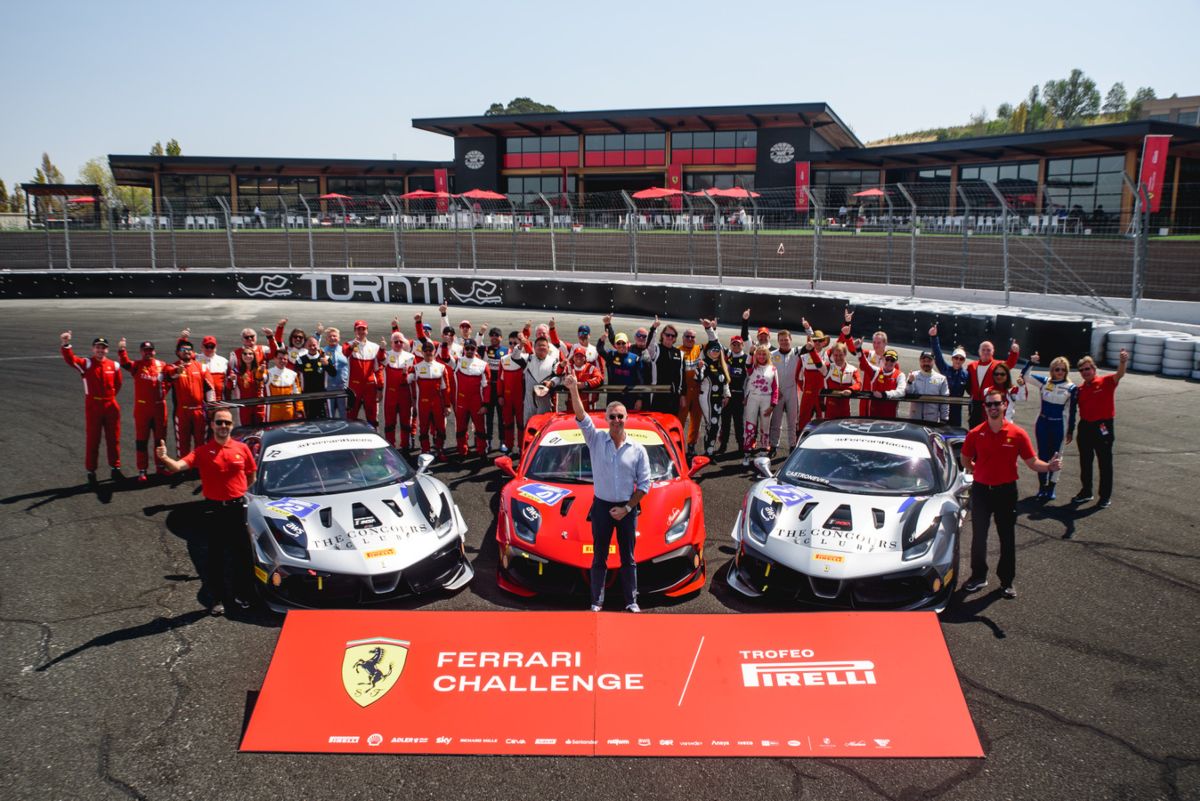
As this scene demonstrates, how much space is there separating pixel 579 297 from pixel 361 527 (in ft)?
62.2

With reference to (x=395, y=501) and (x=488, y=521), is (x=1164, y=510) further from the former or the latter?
(x=395, y=501)

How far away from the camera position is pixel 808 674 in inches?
200

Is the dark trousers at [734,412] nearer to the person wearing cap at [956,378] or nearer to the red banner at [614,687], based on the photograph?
the person wearing cap at [956,378]

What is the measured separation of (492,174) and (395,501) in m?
44.0

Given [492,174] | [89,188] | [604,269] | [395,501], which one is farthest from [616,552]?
[89,188]

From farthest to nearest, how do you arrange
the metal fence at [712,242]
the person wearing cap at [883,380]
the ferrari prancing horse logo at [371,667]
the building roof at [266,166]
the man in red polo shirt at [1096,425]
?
the building roof at [266,166]
the metal fence at [712,242]
the person wearing cap at [883,380]
the man in red polo shirt at [1096,425]
the ferrari prancing horse logo at [371,667]

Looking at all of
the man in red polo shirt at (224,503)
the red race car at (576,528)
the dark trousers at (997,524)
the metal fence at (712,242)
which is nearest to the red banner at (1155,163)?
the metal fence at (712,242)

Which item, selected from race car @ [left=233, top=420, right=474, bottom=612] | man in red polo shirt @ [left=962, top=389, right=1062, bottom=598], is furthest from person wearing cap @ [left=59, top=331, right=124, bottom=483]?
man in red polo shirt @ [left=962, top=389, right=1062, bottom=598]

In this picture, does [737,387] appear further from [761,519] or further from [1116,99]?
[1116,99]

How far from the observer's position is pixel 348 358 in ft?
38.2

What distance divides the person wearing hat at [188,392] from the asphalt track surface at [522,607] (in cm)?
79

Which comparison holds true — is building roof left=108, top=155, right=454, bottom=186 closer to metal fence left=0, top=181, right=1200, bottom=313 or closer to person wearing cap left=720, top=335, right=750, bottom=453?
metal fence left=0, top=181, right=1200, bottom=313

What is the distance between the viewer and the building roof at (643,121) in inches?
1672

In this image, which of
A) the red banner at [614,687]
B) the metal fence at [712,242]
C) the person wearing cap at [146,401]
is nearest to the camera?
the red banner at [614,687]
